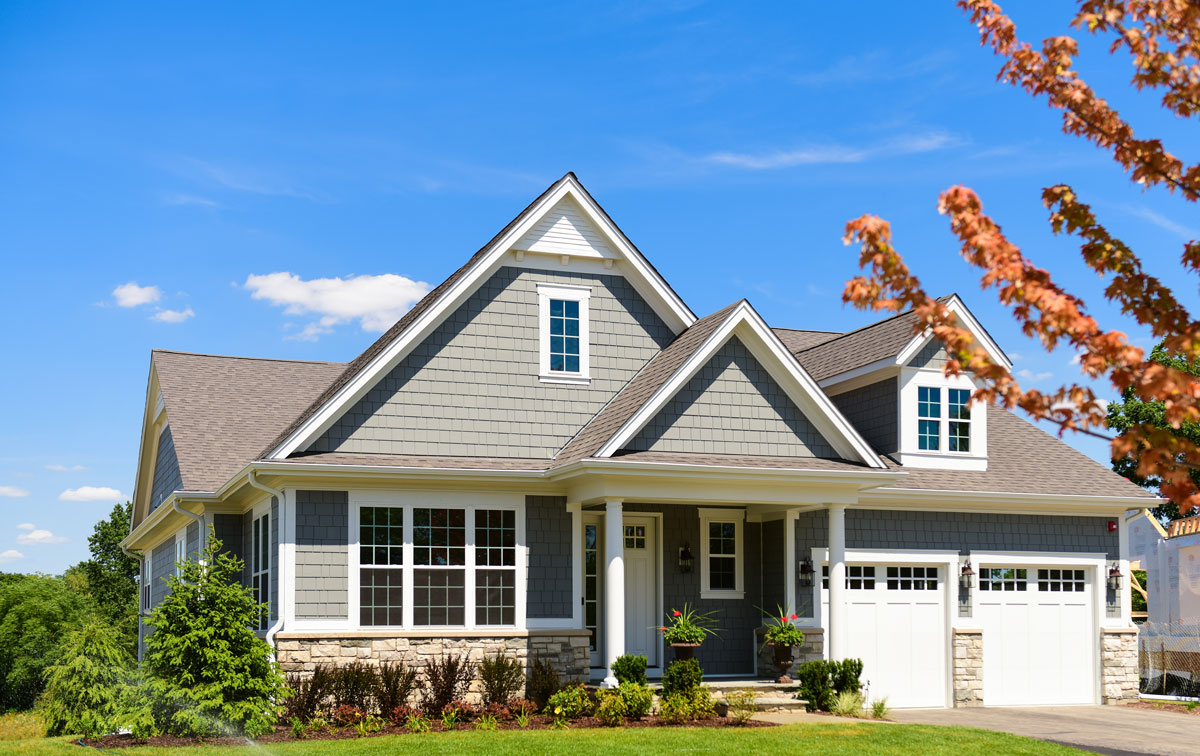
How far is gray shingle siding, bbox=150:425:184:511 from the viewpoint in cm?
2150

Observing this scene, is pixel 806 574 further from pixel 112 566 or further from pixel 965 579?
pixel 112 566

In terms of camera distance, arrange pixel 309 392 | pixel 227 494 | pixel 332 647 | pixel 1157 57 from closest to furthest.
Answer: pixel 1157 57 < pixel 332 647 < pixel 227 494 < pixel 309 392

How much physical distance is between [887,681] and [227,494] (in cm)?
1085

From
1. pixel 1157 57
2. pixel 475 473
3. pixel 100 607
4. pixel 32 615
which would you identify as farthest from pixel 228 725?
pixel 100 607

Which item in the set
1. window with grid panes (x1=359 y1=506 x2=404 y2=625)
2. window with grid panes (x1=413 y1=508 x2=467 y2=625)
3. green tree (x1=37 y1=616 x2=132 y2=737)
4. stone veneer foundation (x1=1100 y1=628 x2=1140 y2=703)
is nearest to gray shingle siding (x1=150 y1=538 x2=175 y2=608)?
green tree (x1=37 y1=616 x2=132 y2=737)

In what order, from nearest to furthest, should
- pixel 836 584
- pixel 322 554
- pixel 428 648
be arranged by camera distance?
1. pixel 322 554
2. pixel 428 648
3. pixel 836 584

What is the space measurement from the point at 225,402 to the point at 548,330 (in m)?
7.90

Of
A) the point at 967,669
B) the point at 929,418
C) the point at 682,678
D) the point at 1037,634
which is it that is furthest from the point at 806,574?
the point at 1037,634

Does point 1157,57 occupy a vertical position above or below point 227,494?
above

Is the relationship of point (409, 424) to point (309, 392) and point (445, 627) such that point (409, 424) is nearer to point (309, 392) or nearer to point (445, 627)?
point (445, 627)

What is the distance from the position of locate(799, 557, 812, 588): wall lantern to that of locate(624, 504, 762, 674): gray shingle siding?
2.95 ft

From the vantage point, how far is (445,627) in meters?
16.3

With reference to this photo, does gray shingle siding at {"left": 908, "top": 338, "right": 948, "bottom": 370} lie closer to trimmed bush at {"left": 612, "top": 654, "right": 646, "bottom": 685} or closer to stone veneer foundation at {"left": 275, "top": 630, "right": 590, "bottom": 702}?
stone veneer foundation at {"left": 275, "top": 630, "right": 590, "bottom": 702}

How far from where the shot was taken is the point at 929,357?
64.6ft
